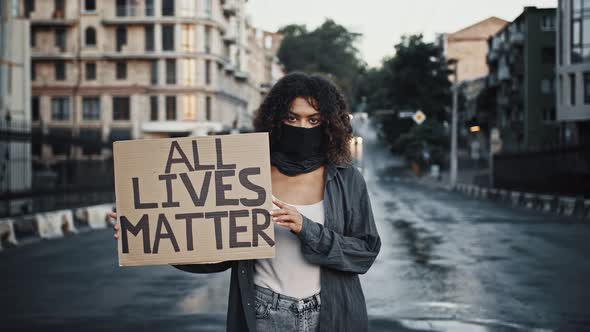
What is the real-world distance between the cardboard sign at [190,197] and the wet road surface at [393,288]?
426 centimetres

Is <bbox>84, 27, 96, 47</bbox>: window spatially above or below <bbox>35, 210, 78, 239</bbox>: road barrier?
above

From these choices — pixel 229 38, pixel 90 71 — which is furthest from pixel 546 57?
pixel 90 71

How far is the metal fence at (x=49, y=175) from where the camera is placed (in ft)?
60.6

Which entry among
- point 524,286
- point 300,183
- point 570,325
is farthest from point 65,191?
point 300,183

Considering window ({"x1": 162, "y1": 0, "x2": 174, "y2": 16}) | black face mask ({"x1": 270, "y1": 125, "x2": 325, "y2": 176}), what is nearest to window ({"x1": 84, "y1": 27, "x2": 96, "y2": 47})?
window ({"x1": 162, "y1": 0, "x2": 174, "y2": 16})

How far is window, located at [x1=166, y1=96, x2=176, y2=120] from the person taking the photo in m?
65.4

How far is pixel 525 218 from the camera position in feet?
80.5

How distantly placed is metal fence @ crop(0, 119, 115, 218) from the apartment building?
35938 millimetres

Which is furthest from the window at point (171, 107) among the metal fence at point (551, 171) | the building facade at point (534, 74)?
the metal fence at point (551, 171)

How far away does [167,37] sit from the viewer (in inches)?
2603

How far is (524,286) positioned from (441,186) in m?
48.0

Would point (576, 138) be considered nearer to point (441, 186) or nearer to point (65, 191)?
point (441, 186)

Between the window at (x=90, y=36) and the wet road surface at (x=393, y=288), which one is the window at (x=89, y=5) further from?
the wet road surface at (x=393, y=288)

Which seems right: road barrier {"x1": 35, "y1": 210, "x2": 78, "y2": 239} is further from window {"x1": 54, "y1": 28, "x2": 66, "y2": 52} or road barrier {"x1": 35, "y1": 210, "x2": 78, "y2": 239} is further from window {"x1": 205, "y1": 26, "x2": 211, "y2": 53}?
window {"x1": 54, "y1": 28, "x2": 66, "y2": 52}
